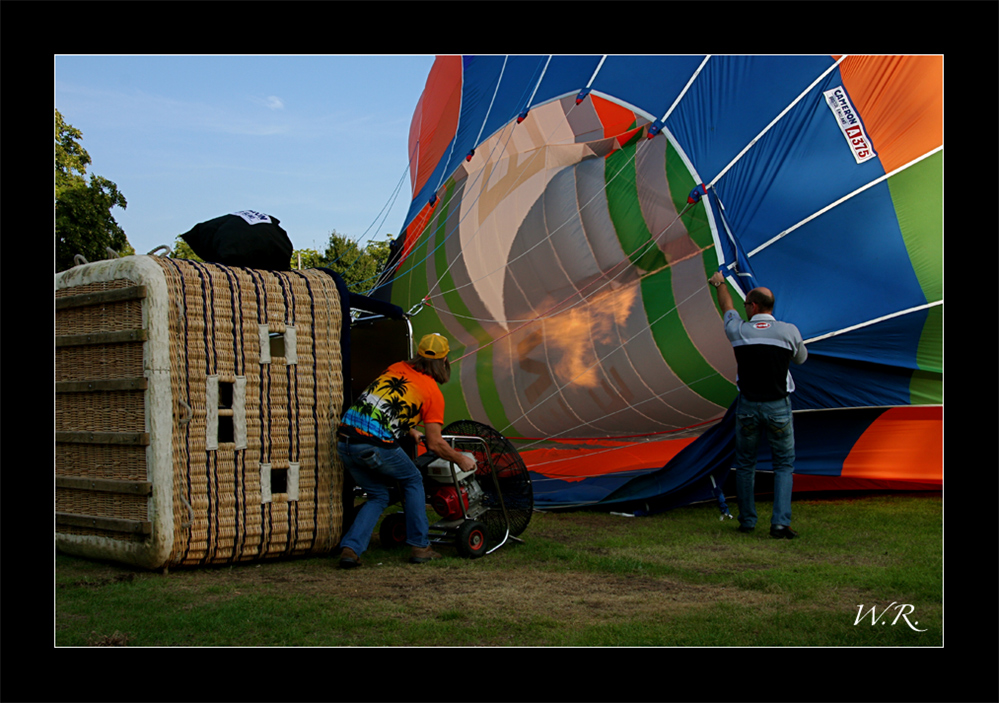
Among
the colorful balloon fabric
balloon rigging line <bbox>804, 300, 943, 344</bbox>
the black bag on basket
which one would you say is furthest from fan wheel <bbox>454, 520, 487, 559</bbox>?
balloon rigging line <bbox>804, 300, 943, 344</bbox>

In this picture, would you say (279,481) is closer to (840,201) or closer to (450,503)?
(450,503)

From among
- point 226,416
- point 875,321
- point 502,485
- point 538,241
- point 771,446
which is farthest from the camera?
point 538,241

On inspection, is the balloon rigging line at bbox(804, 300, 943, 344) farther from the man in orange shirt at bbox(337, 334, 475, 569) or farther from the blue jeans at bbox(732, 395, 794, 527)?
the man in orange shirt at bbox(337, 334, 475, 569)

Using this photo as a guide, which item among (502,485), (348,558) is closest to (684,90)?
(502,485)

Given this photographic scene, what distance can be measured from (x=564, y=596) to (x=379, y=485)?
123 centimetres

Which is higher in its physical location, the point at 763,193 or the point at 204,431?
the point at 763,193

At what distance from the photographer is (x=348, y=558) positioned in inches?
167

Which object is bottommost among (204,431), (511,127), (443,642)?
(443,642)

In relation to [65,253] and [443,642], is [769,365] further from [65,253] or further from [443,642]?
[65,253]

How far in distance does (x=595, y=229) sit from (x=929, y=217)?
2597mm

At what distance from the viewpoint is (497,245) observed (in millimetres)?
7824

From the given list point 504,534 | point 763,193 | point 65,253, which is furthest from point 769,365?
point 65,253

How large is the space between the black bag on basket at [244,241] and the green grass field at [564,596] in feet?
5.31

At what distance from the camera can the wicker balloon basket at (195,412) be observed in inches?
158
